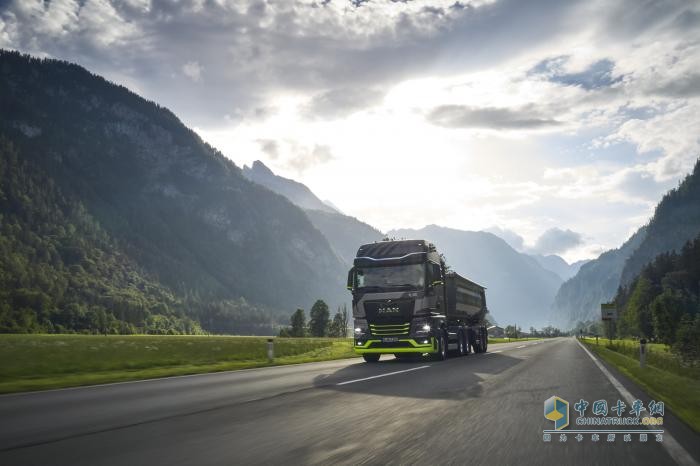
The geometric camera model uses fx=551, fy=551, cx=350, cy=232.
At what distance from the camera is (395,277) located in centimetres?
2039

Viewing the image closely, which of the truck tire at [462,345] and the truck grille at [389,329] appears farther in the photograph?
the truck tire at [462,345]

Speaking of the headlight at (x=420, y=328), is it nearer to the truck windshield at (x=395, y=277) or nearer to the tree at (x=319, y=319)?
Answer: the truck windshield at (x=395, y=277)

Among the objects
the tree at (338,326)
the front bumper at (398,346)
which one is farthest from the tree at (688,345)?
the tree at (338,326)

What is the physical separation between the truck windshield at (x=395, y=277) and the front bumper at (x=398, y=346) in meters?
1.98

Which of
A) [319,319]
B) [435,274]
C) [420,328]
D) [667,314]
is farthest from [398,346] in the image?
[319,319]

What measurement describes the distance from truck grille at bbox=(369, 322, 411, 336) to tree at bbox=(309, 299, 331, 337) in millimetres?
104293

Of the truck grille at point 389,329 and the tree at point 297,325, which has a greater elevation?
the truck grille at point 389,329

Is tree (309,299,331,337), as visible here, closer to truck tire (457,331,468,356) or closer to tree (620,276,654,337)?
tree (620,276,654,337)

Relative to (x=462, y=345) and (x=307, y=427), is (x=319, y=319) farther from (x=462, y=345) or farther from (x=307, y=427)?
(x=307, y=427)

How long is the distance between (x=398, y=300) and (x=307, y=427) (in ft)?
44.4

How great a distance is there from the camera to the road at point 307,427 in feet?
16.8

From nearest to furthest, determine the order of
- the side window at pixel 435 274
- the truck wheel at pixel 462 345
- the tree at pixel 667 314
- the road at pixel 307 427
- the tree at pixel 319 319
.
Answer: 1. the road at pixel 307 427
2. the side window at pixel 435 274
3. the truck wheel at pixel 462 345
4. the tree at pixel 667 314
5. the tree at pixel 319 319

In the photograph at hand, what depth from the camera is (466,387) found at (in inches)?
436

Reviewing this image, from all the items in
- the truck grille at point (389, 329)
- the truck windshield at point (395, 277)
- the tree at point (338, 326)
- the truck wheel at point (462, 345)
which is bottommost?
the tree at point (338, 326)
